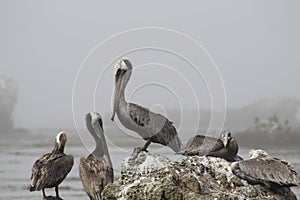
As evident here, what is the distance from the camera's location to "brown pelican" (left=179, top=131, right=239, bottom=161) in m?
9.51

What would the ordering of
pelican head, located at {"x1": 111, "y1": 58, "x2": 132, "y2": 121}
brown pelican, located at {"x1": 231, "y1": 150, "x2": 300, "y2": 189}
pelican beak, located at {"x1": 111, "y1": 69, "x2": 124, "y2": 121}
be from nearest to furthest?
brown pelican, located at {"x1": 231, "y1": 150, "x2": 300, "y2": 189} < pelican beak, located at {"x1": 111, "y1": 69, "x2": 124, "y2": 121} < pelican head, located at {"x1": 111, "y1": 58, "x2": 132, "y2": 121}

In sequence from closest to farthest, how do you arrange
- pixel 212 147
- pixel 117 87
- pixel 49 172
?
pixel 117 87, pixel 49 172, pixel 212 147

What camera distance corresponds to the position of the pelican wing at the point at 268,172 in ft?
26.8

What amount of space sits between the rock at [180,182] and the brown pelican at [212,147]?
124cm

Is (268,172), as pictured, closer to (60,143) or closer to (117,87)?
(117,87)

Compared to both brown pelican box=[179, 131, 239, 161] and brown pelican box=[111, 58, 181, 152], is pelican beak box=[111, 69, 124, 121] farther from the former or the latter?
brown pelican box=[179, 131, 239, 161]

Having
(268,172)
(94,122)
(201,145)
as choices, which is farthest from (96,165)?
(268,172)

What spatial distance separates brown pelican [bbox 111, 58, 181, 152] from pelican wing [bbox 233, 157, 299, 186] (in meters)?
1.13

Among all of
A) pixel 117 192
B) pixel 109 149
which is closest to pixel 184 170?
pixel 117 192

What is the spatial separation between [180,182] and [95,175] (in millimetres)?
1725

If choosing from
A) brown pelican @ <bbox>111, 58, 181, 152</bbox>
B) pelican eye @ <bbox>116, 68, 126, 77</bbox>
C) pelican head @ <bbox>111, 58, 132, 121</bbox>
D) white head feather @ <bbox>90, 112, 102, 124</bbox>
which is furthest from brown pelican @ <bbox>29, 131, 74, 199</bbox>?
pelican eye @ <bbox>116, 68, 126, 77</bbox>

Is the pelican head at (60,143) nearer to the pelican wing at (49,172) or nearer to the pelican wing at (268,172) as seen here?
the pelican wing at (49,172)

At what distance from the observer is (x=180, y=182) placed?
25.0 ft

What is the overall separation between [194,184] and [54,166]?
8.35ft
